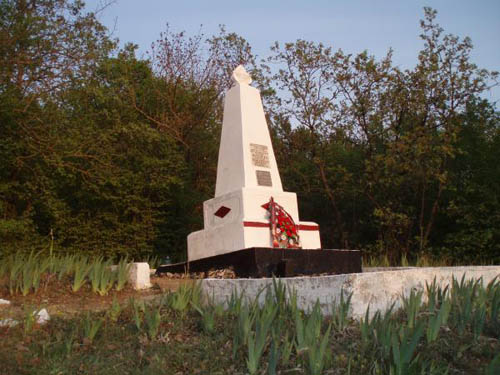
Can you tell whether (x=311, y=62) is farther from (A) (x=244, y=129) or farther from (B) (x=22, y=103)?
(B) (x=22, y=103)

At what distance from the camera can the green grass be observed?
3.24m

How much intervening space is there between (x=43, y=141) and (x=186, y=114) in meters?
5.23

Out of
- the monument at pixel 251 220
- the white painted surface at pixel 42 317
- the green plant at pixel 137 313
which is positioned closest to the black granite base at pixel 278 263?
the monument at pixel 251 220

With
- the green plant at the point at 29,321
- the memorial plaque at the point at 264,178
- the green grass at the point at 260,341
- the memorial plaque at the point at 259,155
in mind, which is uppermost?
the memorial plaque at the point at 259,155

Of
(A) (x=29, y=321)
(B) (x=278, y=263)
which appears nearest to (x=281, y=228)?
(B) (x=278, y=263)

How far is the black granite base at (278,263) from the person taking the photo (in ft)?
25.3

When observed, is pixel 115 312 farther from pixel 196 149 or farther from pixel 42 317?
pixel 196 149

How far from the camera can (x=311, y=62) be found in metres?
14.7

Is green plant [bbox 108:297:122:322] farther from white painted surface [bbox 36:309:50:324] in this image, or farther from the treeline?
the treeline

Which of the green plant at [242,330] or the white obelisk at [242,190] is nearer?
the green plant at [242,330]

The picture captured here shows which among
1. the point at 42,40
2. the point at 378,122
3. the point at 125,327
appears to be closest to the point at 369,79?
the point at 378,122

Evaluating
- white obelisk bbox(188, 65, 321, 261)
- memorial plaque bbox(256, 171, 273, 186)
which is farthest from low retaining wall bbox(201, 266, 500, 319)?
memorial plaque bbox(256, 171, 273, 186)

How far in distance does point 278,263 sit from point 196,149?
842cm

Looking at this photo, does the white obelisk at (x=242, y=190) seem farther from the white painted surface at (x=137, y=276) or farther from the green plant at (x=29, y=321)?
the green plant at (x=29, y=321)
